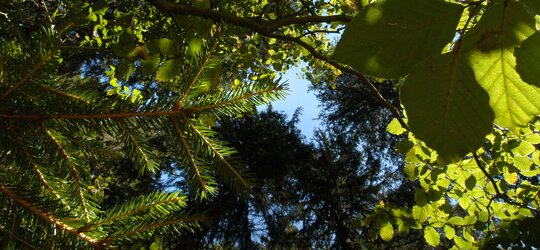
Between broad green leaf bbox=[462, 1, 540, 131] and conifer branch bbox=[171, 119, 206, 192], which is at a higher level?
conifer branch bbox=[171, 119, 206, 192]

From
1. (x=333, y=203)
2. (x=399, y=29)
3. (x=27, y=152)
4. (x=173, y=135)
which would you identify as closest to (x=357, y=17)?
(x=399, y=29)

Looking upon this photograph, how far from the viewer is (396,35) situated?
309 millimetres

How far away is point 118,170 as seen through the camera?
42.8 ft

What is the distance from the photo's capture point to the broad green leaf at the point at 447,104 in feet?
0.99

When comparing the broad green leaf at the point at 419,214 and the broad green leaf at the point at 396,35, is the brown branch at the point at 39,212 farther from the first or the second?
the broad green leaf at the point at 419,214

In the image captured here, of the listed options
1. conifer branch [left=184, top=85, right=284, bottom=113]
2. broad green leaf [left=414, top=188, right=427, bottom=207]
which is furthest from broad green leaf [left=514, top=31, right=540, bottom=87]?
broad green leaf [left=414, top=188, right=427, bottom=207]

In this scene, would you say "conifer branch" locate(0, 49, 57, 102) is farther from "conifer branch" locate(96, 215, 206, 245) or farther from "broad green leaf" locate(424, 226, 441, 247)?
"broad green leaf" locate(424, 226, 441, 247)

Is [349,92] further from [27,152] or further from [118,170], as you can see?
[27,152]

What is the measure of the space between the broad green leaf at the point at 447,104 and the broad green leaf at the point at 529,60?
33 millimetres

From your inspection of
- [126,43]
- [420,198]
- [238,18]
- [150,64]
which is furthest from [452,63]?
[420,198]

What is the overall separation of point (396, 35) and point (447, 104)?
0.24 feet

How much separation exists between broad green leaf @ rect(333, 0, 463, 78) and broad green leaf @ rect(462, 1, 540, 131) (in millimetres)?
27

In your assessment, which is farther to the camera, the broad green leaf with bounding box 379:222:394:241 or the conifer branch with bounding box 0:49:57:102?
the broad green leaf with bounding box 379:222:394:241

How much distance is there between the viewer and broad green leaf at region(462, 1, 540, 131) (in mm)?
294
